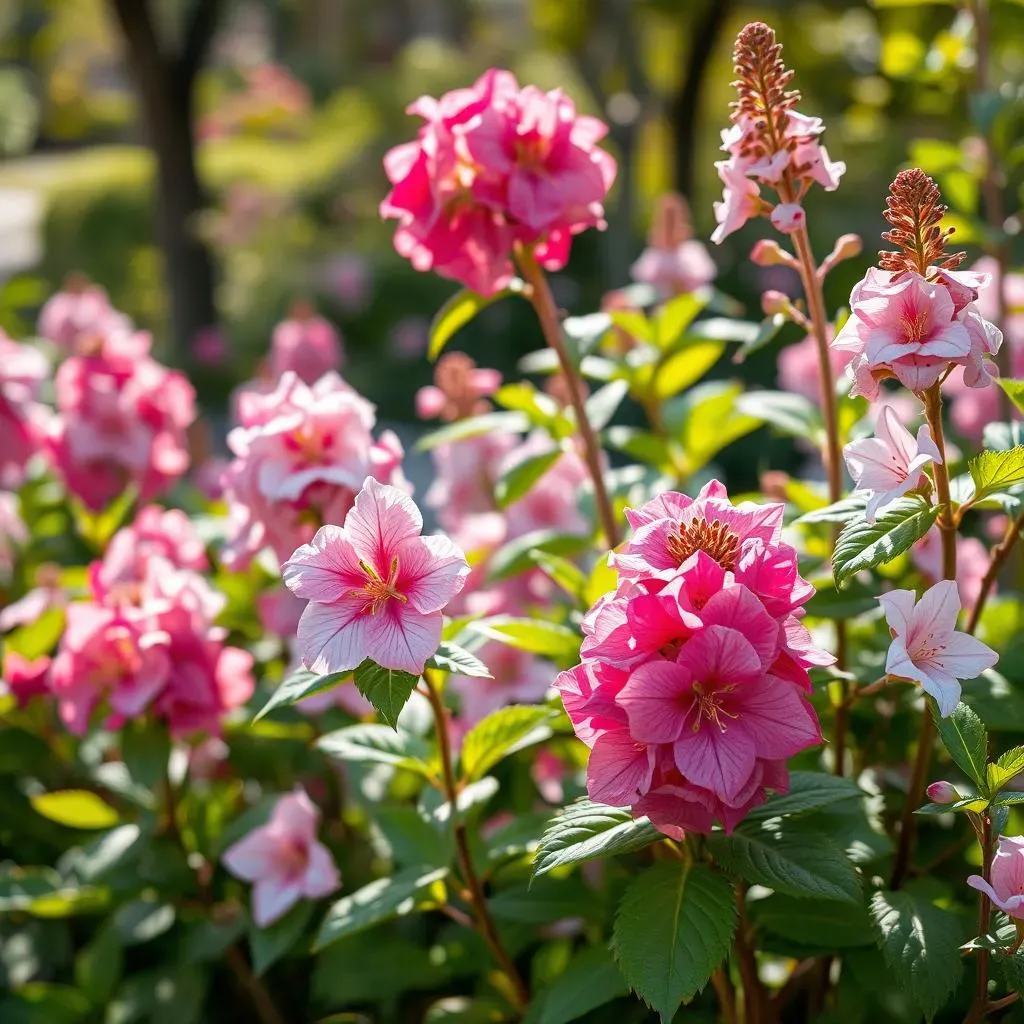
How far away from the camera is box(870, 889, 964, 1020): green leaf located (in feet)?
2.89

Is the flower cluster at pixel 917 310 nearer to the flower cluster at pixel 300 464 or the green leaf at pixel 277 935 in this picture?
the flower cluster at pixel 300 464

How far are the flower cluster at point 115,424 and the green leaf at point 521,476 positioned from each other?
623 millimetres

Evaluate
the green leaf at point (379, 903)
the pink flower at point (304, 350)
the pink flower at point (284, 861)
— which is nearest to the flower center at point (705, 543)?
the green leaf at point (379, 903)

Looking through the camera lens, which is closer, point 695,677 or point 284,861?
point 695,677

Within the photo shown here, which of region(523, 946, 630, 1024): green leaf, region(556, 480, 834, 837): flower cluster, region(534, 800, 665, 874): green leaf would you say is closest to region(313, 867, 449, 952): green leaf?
region(523, 946, 630, 1024): green leaf

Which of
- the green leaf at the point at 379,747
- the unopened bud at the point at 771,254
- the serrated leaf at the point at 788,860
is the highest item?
the unopened bud at the point at 771,254

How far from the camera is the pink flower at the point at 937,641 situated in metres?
0.81

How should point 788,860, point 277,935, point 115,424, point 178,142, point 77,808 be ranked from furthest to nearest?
point 178,142, point 115,424, point 77,808, point 277,935, point 788,860

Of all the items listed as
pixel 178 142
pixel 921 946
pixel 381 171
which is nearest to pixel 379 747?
pixel 921 946

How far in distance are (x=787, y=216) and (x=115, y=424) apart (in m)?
1.12

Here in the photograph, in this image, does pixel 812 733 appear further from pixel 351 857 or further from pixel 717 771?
pixel 351 857

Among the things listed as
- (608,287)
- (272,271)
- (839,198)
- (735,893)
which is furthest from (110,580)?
(839,198)

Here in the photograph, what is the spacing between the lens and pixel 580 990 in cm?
105

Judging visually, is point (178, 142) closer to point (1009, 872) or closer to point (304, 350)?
point (304, 350)
